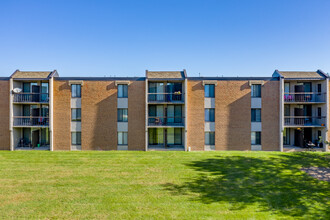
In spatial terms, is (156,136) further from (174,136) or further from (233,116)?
(233,116)

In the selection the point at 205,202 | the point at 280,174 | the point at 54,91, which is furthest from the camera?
the point at 54,91

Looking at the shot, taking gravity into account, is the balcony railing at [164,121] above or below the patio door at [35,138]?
above

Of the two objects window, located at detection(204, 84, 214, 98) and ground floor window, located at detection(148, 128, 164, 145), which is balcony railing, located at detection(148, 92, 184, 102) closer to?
window, located at detection(204, 84, 214, 98)

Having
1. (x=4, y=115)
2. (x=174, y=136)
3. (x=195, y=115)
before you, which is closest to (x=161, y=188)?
(x=195, y=115)

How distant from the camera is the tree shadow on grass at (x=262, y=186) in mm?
10250

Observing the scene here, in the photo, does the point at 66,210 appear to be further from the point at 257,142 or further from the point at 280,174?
the point at 257,142

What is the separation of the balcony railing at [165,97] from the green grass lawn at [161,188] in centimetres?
759

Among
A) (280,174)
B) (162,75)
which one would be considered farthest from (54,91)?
(280,174)

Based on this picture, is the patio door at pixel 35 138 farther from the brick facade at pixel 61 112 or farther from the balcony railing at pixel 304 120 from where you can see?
the balcony railing at pixel 304 120

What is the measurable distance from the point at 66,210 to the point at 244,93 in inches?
833

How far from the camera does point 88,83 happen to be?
77.3 feet

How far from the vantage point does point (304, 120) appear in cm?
2444

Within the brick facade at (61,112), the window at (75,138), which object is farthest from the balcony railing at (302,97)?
the brick facade at (61,112)

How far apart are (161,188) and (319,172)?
42.1 ft
